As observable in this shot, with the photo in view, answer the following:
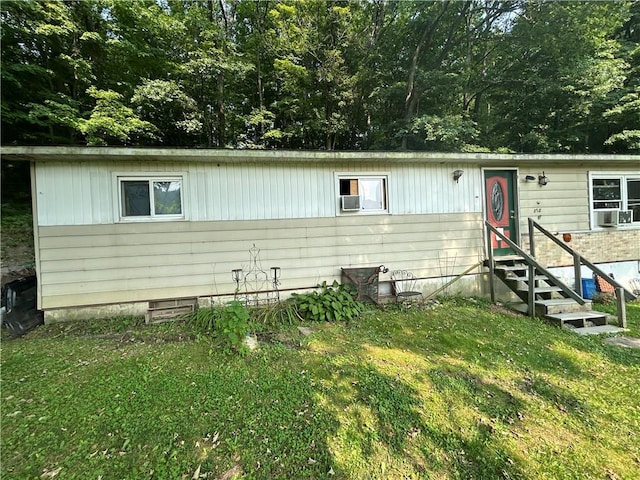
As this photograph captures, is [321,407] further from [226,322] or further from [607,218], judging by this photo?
[607,218]

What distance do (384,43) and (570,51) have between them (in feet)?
24.2

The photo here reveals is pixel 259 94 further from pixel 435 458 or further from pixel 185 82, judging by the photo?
pixel 435 458

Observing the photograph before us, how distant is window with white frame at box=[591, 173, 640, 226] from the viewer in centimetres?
706

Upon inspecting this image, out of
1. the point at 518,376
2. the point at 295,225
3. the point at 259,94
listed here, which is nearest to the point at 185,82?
the point at 259,94

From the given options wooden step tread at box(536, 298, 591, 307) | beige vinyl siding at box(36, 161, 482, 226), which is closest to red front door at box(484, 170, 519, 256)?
beige vinyl siding at box(36, 161, 482, 226)

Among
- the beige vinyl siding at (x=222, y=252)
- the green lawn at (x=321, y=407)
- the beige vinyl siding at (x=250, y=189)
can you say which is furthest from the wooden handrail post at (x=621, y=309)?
the beige vinyl siding at (x=250, y=189)

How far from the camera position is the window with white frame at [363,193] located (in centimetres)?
589

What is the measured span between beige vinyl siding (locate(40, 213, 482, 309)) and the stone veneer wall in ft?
5.09

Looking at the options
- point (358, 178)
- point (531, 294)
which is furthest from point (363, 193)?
point (531, 294)

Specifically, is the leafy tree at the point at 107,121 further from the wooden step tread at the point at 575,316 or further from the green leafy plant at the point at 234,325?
the wooden step tread at the point at 575,316

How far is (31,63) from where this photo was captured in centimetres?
1031

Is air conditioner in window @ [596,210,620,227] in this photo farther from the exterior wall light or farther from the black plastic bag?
the black plastic bag

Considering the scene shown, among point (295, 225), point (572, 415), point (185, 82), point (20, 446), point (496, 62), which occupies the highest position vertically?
point (496, 62)

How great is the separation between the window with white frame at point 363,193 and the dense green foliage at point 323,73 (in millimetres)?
7127
